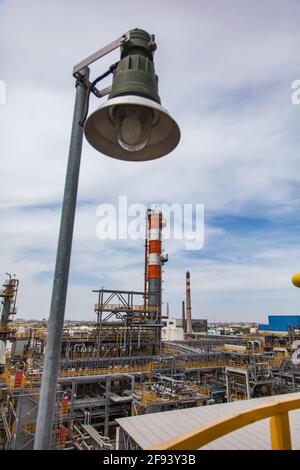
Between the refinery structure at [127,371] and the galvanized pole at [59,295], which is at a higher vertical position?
the galvanized pole at [59,295]

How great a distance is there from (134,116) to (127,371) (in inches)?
932

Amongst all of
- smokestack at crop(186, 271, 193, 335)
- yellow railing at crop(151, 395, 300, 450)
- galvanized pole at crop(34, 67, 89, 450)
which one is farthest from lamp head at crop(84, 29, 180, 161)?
smokestack at crop(186, 271, 193, 335)

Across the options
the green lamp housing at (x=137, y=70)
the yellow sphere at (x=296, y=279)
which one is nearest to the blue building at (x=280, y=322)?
the yellow sphere at (x=296, y=279)

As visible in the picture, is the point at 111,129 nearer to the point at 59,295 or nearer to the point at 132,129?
the point at 132,129

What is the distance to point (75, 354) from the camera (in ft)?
86.1

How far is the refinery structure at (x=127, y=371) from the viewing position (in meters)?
16.7

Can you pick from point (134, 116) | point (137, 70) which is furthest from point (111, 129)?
point (137, 70)

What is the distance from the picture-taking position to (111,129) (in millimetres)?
2717

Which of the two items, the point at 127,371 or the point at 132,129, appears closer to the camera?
the point at 132,129

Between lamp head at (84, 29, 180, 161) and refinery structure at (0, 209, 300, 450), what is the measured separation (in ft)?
36.0

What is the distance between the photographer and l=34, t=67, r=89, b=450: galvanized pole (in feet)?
6.40

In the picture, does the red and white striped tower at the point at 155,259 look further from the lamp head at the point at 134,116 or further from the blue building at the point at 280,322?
the lamp head at the point at 134,116
